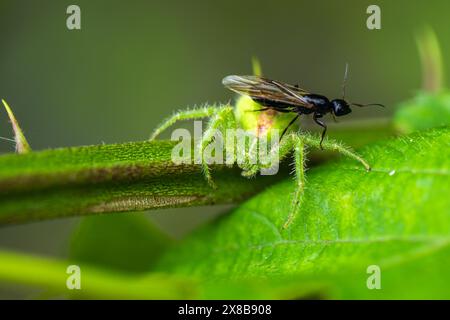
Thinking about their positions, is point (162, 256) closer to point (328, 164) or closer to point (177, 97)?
point (328, 164)

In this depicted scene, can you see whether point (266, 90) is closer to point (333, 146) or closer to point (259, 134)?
point (259, 134)

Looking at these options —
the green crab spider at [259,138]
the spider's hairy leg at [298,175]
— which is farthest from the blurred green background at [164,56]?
the spider's hairy leg at [298,175]

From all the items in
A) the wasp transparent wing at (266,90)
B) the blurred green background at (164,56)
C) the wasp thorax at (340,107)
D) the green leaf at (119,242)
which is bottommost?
the green leaf at (119,242)

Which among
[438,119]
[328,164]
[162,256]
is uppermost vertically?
[438,119]

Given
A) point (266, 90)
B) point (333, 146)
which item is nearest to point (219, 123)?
point (266, 90)

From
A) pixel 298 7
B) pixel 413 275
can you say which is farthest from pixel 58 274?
pixel 298 7

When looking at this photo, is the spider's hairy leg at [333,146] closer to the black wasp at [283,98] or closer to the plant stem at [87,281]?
the black wasp at [283,98]

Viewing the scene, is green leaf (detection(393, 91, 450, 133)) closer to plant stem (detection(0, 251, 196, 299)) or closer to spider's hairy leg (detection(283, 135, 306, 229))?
spider's hairy leg (detection(283, 135, 306, 229))
